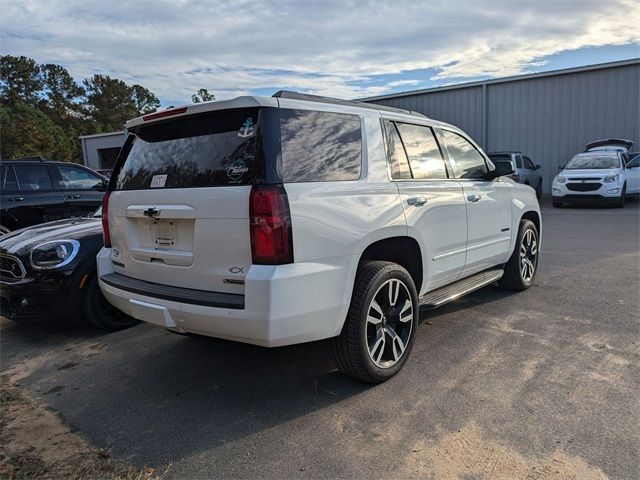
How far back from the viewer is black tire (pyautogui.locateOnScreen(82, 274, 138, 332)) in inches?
180

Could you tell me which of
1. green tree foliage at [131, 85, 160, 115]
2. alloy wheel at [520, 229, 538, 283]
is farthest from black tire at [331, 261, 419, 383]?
green tree foliage at [131, 85, 160, 115]

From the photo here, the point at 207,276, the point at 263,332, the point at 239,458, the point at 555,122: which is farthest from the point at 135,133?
the point at 555,122

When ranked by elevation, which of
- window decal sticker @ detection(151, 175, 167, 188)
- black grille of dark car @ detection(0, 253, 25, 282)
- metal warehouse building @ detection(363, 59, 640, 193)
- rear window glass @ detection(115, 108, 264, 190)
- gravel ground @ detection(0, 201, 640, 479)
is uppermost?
metal warehouse building @ detection(363, 59, 640, 193)

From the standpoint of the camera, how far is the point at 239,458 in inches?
103

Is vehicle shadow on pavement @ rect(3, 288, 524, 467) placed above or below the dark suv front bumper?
below

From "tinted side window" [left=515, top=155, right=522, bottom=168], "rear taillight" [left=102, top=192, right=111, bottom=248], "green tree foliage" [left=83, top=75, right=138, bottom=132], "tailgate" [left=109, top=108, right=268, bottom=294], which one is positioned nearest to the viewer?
"tailgate" [left=109, top=108, right=268, bottom=294]

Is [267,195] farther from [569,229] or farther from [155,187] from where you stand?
[569,229]

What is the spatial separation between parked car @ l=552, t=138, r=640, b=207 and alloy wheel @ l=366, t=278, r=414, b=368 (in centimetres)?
1328

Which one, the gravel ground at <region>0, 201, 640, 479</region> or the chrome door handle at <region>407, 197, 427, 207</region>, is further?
the chrome door handle at <region>407, 197, 427, 207</region>

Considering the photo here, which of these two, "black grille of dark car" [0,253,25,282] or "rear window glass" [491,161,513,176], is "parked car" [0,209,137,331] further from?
"rear window glass" [491,161,513,176]

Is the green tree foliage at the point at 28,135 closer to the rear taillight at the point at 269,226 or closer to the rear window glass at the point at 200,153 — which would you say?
the rear window glass at the point at 200,153

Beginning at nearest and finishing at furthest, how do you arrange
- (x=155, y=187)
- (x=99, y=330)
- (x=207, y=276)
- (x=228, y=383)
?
(x=207, y=276) → (x=155, y=187) → (x=228, y=383) → (x=99, y=330)

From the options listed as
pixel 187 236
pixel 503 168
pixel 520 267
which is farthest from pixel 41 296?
pixel 520 267

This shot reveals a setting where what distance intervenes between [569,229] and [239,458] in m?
9.98
